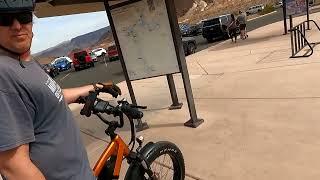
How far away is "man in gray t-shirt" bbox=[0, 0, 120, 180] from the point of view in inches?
62.0

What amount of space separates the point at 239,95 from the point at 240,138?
2424mm

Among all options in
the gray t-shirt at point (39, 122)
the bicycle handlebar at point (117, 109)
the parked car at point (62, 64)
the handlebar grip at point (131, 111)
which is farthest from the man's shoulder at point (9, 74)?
the parked car at point (62, 64)

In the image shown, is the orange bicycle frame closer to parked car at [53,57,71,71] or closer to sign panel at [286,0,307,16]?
sign panel at [286,0,307,16]

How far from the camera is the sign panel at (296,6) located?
15383 mm

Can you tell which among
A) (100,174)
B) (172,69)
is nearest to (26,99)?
(100,174)

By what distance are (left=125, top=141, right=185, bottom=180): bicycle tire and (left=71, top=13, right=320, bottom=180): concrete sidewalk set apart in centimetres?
53

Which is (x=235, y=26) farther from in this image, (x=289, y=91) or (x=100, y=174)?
(x=100, y=174)

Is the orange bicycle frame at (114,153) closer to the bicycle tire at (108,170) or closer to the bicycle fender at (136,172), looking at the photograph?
the bicycle tire at (108,170)

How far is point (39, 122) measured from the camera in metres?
1.75

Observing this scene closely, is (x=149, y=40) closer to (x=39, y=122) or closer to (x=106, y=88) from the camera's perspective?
(x=106, y=88)

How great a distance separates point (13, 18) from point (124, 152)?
62.7 inches

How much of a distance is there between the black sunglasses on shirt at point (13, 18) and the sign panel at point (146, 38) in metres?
4.29

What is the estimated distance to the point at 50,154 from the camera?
1812 millimetres

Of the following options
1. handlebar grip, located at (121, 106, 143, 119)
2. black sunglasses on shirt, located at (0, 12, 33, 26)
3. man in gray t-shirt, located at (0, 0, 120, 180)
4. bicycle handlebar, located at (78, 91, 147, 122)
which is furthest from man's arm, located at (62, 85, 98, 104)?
black sunglasses on shirt, located at (0, 12, 33, 26)
